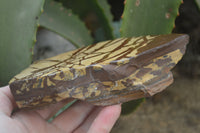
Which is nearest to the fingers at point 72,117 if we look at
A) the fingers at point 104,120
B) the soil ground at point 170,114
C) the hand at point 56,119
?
the hand at point 56,119

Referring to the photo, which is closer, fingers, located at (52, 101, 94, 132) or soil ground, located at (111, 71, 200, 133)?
fingers, located at (52, 101, 94, 132)

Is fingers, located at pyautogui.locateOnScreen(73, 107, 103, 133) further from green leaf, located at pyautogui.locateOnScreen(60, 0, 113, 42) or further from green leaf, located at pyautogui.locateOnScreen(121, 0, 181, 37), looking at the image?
green leaf, located at pyautogui.locateOnScreen(60, 0, 113, 42)

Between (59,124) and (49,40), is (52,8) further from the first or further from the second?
(59,124)

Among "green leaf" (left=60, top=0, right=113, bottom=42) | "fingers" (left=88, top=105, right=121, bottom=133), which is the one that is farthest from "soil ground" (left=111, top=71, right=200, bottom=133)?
"fingers" (left=88, top=105, right=121, bottom=133)

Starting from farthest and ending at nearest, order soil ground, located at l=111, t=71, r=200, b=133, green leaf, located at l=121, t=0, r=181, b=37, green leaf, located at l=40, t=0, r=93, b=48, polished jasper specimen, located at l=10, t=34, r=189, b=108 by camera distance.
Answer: soil ground, located at l=111, t=71, r=200, b=133, green leaf, located at l=40, t=0, r=93, b=48, green leaf, located at l=121, t=0, r=181, b=37, polished jasper specimen, located at l=10, t=34, r=189, b=108

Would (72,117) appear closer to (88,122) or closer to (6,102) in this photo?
(88,122)

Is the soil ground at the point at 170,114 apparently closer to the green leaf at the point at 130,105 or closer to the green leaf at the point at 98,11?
the green leaf at the point at 130,105
